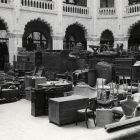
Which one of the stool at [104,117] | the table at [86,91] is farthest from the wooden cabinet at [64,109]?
the table at [86,91]

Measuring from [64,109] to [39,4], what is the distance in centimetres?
1321

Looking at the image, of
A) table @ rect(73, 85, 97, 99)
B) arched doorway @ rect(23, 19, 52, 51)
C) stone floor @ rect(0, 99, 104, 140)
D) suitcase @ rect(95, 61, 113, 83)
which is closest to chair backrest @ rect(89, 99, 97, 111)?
stone floor @ rect(0, 99, 104, 140)

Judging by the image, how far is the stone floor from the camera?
5.93m

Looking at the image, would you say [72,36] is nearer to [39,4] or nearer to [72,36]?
[72,36]

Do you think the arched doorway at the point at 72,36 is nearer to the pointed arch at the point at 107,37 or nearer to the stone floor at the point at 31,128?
the pointed arch at the point at 107,37

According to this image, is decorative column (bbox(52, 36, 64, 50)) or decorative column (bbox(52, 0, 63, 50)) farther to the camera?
decorative column (bbox(52, 36, 64, 50))

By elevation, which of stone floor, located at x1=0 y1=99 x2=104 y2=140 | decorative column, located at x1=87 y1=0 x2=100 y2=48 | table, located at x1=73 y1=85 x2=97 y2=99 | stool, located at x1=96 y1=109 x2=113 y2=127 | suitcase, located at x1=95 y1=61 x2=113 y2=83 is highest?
decorative column, located at x1=87 y1=0 x2=100 y2=48

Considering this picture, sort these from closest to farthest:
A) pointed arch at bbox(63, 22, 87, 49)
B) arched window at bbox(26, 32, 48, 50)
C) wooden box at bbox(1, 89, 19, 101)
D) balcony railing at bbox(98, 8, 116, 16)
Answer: wooden box at bbox(1, 89, 19, 101), balcony railing at bbox(98, 8, 116, 16), arched window at bbox(26, 32, 48, 50), pointed arch at bbox(63, 22, 87, 49)

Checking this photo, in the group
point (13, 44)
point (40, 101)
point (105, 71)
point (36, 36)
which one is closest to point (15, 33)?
point (13, 44)

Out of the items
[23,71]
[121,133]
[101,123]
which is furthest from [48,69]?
[121,133]

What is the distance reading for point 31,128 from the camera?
6.61 metres

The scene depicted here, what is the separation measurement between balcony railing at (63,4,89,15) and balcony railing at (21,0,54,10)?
4.10 ft

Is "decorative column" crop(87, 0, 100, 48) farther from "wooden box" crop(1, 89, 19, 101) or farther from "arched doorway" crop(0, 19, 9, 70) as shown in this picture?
"wooden box" crop(1, 89, 19, 101)

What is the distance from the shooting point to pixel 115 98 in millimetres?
8109
